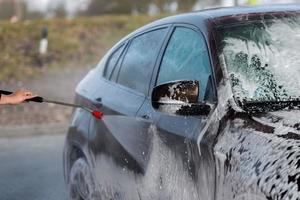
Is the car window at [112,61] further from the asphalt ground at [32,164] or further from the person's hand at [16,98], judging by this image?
the asphalt ground at [32,164]

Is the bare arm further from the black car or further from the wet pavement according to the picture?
the wet pavement

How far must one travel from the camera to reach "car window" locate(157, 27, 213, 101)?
3.64 metres

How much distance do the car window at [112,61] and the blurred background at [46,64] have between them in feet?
6.40

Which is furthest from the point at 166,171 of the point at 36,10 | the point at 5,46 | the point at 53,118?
the point at 36,10

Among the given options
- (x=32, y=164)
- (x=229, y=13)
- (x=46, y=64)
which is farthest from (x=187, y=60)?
(x=46, y=64)

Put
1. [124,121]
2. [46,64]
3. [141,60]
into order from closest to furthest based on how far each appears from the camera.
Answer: [124,121]
[141,60]
[46,64]

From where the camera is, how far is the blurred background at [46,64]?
786cm

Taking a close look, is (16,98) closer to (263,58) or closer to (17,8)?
(263,58)

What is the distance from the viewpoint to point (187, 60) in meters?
3.90

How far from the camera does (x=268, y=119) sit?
10.2ft

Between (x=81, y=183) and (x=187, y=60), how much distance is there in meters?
1.75

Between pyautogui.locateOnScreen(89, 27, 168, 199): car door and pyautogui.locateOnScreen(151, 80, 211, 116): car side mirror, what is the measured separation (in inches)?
15.8

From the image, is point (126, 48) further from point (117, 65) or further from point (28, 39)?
point (28, 39)

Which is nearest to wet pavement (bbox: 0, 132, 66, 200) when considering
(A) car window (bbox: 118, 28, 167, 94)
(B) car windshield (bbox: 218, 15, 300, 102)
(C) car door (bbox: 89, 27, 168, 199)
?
(C) car door (bbox: 89, 27, 168, 199)
